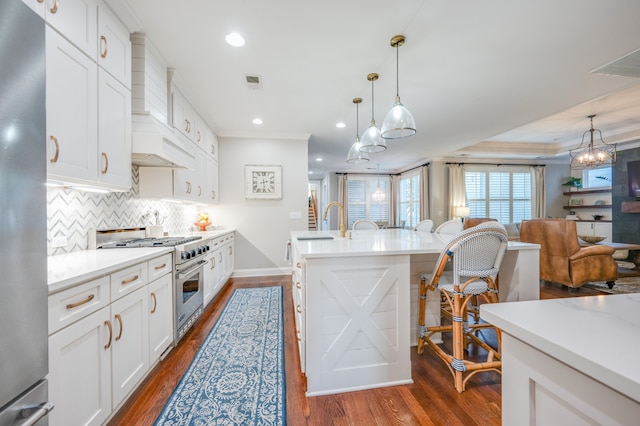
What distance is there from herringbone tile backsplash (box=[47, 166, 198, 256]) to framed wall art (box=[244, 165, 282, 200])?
5.76 ft

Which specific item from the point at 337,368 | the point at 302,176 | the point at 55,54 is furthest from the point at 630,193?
the point at 55,54

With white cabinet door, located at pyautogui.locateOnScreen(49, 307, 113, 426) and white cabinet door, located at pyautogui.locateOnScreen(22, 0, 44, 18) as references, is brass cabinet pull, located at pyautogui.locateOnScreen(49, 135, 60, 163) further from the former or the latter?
white cabinet door, located at pyautogui.locateOnScreen(49, 307, 113, 426)

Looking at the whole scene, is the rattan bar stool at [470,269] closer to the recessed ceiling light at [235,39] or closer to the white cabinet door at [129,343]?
the white cabinet door at [129,343]

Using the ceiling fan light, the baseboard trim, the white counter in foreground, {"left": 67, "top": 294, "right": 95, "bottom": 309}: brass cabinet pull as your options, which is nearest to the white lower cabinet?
{"left": 67, "top": 294, "right": 95, "bottom": 309}: brass cabinet pull

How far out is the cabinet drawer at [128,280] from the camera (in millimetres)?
1383

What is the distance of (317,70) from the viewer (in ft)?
8.29

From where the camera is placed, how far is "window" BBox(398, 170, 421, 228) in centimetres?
774

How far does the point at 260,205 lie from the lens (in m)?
4.61

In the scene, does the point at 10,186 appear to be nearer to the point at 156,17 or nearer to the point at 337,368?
the point at 337,368

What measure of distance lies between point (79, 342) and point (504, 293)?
2.71 meters

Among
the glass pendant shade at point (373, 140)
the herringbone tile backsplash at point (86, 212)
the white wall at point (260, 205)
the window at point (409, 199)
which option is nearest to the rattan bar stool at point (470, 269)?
the glass pendant shade at point (373, 140)

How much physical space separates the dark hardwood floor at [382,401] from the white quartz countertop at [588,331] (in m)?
A: 1.19

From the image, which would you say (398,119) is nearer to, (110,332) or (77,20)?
(77,20)

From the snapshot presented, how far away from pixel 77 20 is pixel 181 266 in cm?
174
